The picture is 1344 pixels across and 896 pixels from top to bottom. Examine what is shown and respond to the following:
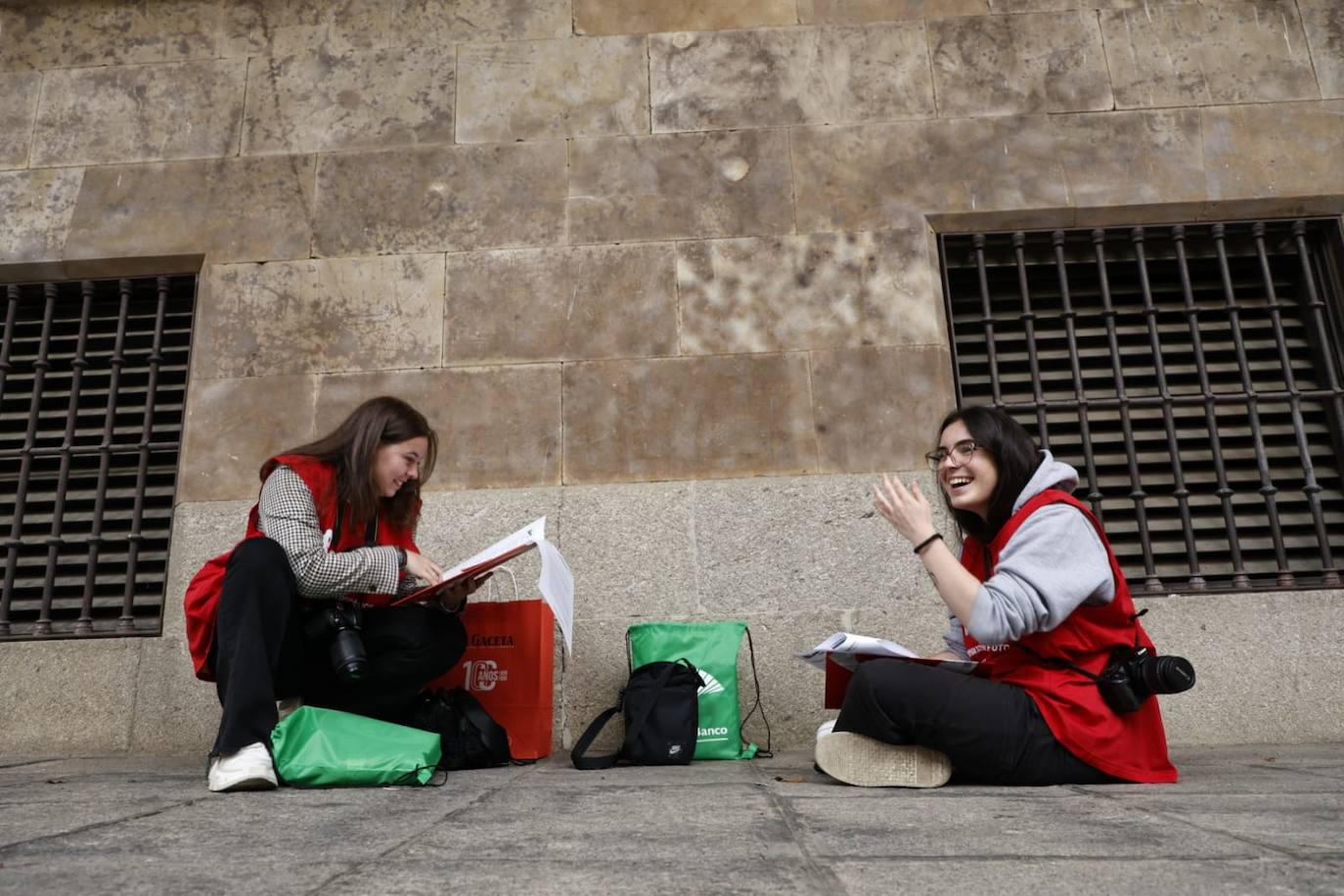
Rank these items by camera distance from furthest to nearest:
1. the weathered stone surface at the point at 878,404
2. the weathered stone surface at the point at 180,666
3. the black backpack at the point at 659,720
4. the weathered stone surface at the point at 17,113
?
1. the weathered stone surface at the point at 17,113
2. the weathered stone surface at the point at 878,404
3. the weathered stone surface at the point at 180,666
4. the black backpack at the point at 659,720

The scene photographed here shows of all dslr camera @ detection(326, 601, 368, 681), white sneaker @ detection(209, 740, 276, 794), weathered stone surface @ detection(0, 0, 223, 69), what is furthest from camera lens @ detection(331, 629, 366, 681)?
weathered stone surface @ detection(0, 0, 223, 69)

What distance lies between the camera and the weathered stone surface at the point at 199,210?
5.25 metres

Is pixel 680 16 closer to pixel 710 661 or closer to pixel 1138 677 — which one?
pixel 710 661

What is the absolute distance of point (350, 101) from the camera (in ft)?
17.9

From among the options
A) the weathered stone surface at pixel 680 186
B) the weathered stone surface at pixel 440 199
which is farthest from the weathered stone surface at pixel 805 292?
the weathered stone surface at pixel 440 199

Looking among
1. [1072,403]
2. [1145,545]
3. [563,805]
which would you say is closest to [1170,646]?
[1145,545]

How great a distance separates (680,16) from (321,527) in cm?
372

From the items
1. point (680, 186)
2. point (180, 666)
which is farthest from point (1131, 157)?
point (180, 666)

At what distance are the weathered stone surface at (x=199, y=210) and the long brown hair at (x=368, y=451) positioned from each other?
6.59ft

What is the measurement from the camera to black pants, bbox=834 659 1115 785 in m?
2.64

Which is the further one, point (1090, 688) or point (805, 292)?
point (805, 292)

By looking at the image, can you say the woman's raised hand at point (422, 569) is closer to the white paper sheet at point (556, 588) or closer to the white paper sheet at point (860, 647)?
the white paper sheet at point (556, 588)

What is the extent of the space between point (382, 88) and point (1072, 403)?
417cm

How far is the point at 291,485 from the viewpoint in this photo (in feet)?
10.9
